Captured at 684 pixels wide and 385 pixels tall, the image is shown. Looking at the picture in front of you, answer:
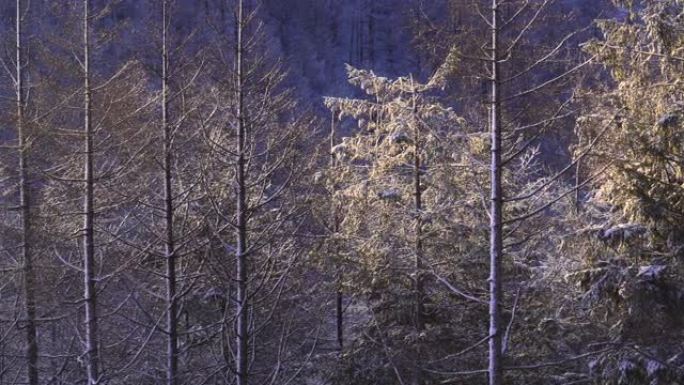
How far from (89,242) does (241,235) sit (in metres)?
1.88

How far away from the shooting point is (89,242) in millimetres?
8172

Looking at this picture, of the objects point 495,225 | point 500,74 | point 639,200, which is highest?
point 500,74

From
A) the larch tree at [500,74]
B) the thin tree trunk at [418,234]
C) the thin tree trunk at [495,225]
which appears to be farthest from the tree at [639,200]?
the thin tree trunk at [418,234]

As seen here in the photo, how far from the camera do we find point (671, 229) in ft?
23.9

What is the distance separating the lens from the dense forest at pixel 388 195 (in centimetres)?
696

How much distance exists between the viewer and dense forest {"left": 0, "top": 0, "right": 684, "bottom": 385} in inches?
274

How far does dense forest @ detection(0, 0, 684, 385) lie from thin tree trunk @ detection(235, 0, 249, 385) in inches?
1.2

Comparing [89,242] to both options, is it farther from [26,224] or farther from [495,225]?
[495,225]

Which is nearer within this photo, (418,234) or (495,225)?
(495,225)

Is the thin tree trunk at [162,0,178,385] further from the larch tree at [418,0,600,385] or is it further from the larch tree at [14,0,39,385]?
the larch tree at [418,0,600,385]

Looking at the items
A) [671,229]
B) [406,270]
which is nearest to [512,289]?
[406,270]

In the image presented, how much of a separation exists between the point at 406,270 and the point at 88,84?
5.22 metres

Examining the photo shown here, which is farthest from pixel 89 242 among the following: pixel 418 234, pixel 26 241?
pixel 418 234

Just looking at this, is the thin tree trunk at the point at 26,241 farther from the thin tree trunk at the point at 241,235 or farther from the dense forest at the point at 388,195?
the thin tree trunk at the point at 241,235
